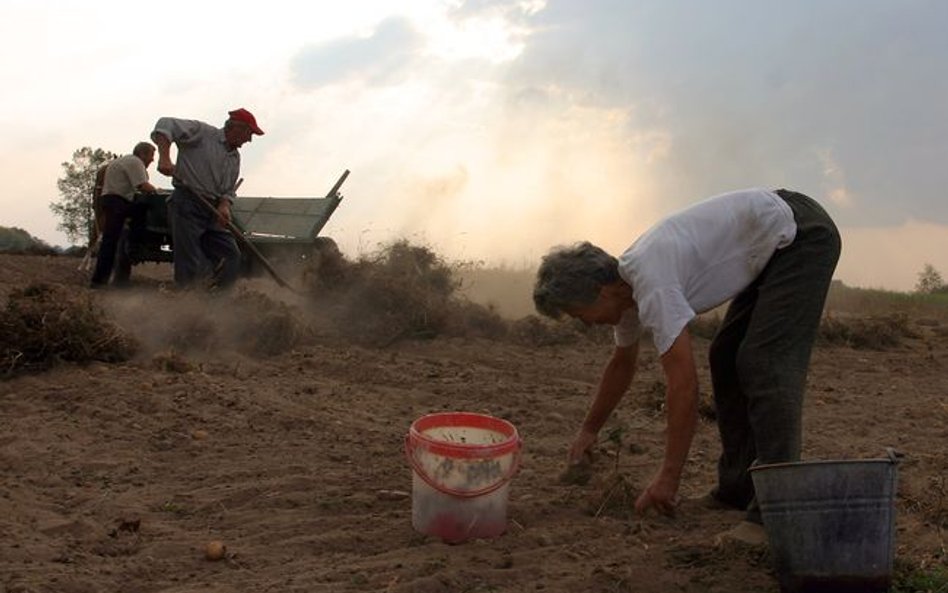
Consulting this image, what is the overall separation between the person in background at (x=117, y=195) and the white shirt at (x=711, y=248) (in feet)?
25.9

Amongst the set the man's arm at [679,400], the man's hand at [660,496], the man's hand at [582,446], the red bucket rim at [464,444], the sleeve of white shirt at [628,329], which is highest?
the sleeve of white shirt at [628,329]

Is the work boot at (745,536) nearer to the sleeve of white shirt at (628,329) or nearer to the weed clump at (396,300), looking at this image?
the sleeve of white shirt at (628,329)

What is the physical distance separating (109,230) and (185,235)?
1763mm

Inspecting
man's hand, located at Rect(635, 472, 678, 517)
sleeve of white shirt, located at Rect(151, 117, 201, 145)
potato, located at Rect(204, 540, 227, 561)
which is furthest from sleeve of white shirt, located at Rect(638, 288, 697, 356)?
sleeve of white shirt, located at Rect(151, 117, 201, 145)

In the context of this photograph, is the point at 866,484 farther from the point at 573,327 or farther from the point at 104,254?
the point at 104,254

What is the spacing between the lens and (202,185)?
861 centimetres

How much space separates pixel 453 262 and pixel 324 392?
4.36 meters

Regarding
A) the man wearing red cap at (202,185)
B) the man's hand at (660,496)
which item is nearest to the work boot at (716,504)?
the man's hand at (660,496)

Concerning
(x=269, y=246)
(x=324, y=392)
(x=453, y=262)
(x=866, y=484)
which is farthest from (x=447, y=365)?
(x=866, y=484)

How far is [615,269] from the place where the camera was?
3.33 m

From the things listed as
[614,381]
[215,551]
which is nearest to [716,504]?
[614,381]

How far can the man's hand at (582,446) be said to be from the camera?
→ 4016mm

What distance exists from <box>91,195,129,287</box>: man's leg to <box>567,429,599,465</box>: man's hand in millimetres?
7409

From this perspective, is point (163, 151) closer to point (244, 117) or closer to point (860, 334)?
point (244, 117)
